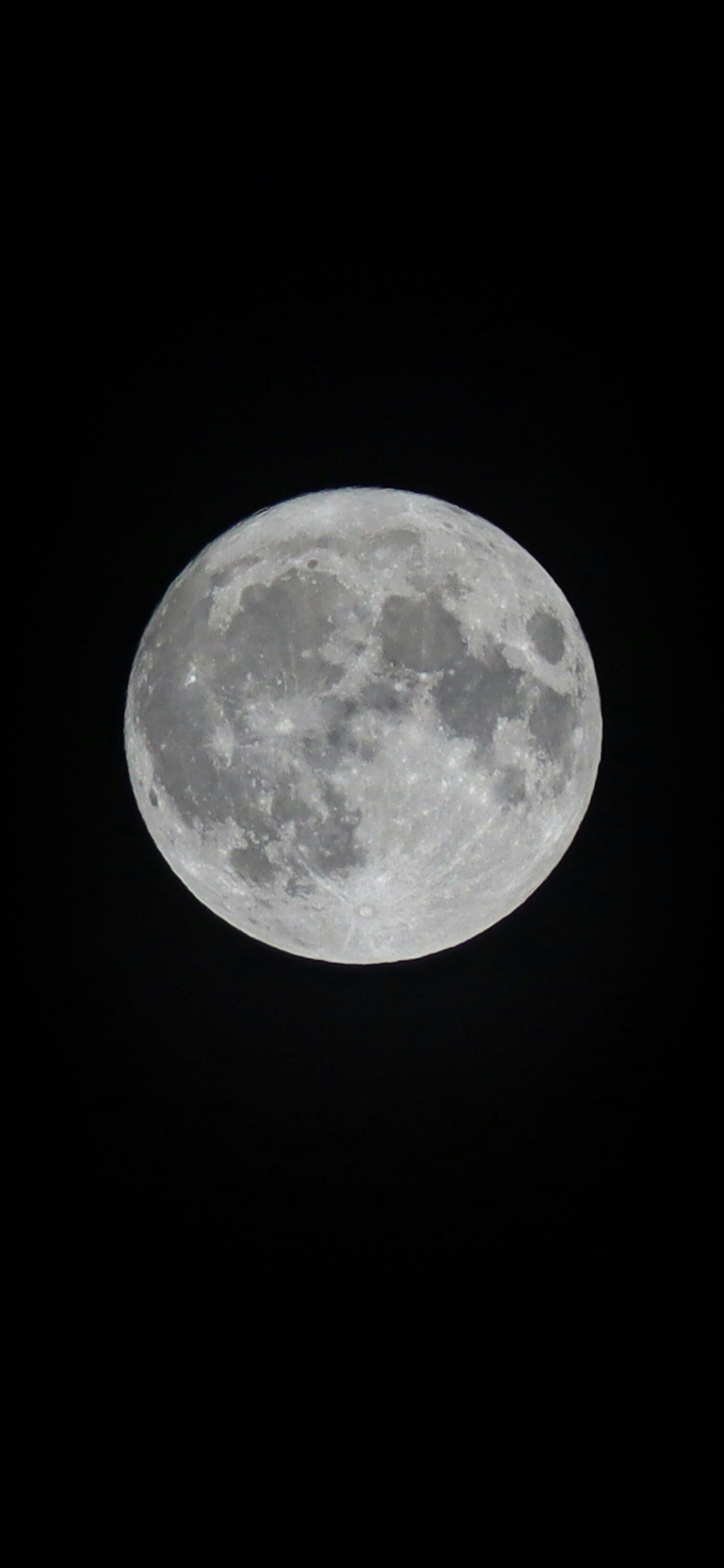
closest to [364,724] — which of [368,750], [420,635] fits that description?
[368,750]

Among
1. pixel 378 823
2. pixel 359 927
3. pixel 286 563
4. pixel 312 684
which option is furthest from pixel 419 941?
pixel 286 563

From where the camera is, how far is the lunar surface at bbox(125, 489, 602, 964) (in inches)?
194

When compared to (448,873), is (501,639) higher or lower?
higher

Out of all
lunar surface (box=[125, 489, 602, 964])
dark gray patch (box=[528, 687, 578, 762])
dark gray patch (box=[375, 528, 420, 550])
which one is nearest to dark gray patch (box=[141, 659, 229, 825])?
lunar surface (box=[125, 489, 602, 964])

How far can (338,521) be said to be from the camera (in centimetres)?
529

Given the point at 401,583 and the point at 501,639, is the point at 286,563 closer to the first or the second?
the point at 401,583

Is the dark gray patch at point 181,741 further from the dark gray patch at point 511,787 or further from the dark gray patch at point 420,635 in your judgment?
the dark gray patch at point 511,787

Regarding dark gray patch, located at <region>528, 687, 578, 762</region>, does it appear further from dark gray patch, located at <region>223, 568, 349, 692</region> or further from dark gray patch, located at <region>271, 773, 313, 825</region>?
dark gray patch, located at <region>271, 773, 313, 825</region>

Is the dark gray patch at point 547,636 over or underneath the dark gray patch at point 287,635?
over

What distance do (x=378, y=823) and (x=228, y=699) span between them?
81cm

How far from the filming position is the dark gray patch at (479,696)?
4.96m

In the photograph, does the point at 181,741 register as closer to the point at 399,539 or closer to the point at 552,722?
the point at 399,539

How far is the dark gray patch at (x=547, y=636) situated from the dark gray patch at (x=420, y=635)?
0.42 metres

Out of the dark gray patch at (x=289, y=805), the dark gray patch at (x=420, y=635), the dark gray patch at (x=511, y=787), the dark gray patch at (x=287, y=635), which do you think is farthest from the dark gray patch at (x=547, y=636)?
the dark gray patch at (x=289, y=805)
